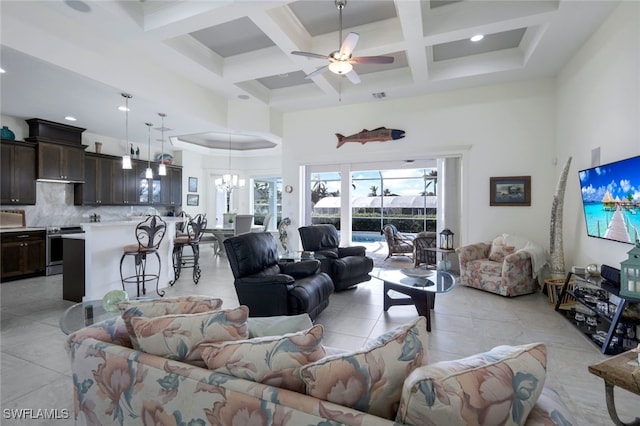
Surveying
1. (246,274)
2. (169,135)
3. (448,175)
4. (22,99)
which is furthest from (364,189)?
(22,99)

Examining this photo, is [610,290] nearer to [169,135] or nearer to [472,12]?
[472,12]

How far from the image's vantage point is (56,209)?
6.16m

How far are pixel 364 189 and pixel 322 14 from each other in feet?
17.4

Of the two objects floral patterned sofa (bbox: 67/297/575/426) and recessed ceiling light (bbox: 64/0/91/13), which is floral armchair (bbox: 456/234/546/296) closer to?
floral patterned sofa (bbox: 67/297/575/426)

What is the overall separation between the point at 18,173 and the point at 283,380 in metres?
6.94

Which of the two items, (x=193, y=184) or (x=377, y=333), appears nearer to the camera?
(x=377, y=333)

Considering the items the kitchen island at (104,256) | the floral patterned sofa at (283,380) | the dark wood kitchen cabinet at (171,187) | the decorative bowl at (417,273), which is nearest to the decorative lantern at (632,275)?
the decorative bowl at (417,273)

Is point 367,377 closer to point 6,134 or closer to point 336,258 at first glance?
point 336,258

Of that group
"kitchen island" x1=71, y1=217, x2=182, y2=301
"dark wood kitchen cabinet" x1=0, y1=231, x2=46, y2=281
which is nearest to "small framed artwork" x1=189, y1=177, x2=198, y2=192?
"dark wood kitchen cabinet" x1=0, y1=231, x2=46, y2=281

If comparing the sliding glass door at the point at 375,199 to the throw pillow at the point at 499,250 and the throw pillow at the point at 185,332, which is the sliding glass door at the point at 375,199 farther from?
the throw pillow at the point at 185,332

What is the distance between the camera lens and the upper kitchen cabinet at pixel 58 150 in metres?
5.60

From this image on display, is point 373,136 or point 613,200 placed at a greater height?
point 373,136

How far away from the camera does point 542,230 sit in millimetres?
5016

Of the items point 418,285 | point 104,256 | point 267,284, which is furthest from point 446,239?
point 104,256
